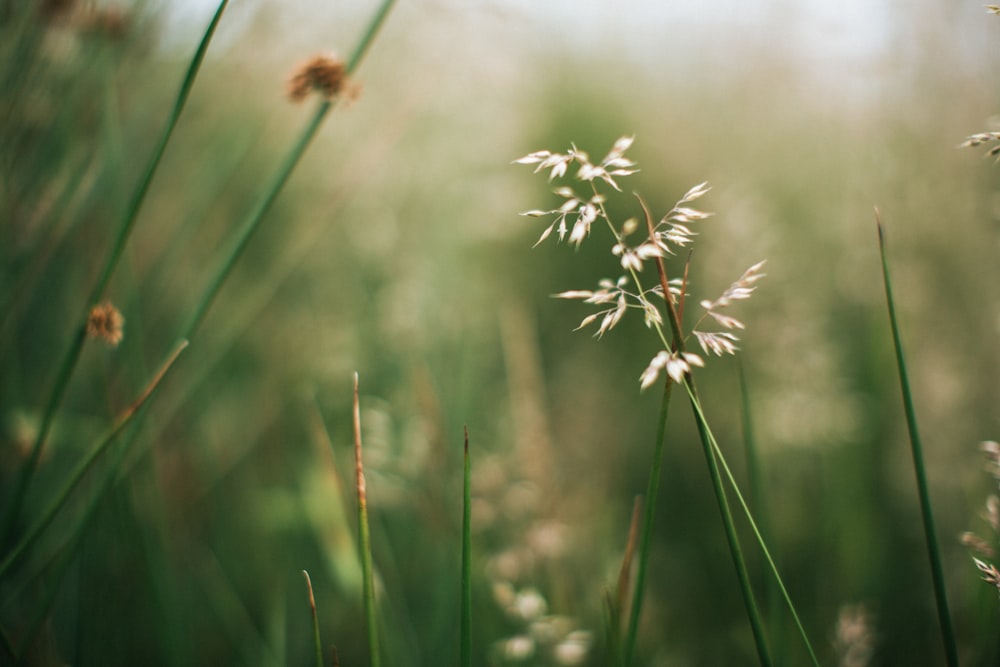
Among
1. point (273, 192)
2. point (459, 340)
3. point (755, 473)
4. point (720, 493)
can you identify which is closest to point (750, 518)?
point (720, 493)

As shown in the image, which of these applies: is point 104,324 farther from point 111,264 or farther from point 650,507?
point 650,507

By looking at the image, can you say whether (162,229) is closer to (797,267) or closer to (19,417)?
(19,417)

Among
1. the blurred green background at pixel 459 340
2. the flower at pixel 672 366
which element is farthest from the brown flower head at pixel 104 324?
the flower at pixel 672 366

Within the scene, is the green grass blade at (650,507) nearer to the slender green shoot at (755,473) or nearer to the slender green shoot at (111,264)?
the slender green shoot at (755,473)

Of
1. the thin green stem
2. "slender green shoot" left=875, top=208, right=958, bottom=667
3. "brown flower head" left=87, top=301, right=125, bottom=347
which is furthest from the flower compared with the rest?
"brown flower head" left=87, top=301, right=125, bottom=347

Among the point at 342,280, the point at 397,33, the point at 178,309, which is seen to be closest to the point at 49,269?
the point at 178,309

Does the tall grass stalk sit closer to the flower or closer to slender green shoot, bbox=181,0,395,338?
the flower

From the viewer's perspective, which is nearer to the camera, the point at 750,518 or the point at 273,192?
the point at 750,518
